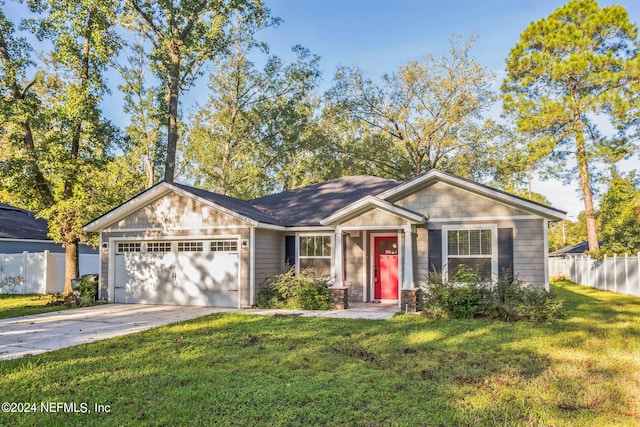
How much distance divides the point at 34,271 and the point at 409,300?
597 inches

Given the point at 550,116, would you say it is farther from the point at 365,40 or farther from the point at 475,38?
the point at 365,40

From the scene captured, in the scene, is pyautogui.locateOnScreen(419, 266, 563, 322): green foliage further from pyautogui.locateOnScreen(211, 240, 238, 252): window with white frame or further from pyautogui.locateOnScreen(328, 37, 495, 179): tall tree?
pyautogui.locateOnScreen(328, 37, 495, 179): tall tree

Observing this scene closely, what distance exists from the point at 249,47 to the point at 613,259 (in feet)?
71.9

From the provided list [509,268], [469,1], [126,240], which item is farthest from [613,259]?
[126,240]

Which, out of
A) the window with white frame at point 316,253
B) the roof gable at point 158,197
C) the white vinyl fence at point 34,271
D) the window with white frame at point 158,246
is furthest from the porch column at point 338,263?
the white vinyl fence at point 34,271

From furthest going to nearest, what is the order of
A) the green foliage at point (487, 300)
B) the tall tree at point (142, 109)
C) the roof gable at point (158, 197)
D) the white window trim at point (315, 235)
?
the tall tree at point (142, 109) < the white window trim at point (315, 235) < the roof gable at point (158, 197) < the green foliage at point (487, 300)

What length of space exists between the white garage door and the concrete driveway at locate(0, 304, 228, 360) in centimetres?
48

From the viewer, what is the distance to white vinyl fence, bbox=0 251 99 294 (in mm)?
17422

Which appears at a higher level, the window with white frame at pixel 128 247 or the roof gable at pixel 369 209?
the roof gable at pixel 369 209

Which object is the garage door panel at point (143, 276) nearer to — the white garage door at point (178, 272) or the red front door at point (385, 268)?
the white garage door at point (178, 272)

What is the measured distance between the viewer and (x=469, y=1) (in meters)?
15.1

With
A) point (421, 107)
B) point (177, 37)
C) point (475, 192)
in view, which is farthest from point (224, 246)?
point (421, 107)

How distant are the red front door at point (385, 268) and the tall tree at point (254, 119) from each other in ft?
45.6

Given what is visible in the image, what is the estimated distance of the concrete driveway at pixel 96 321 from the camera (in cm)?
777
